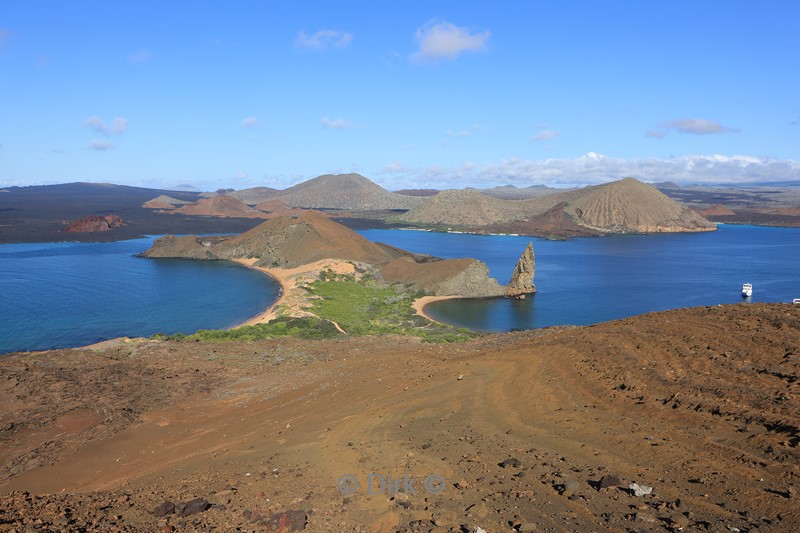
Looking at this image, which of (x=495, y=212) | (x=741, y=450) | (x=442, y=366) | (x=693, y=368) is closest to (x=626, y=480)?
(x=741, y=450)

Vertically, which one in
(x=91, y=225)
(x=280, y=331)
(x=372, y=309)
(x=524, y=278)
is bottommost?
(x=372, y=309)

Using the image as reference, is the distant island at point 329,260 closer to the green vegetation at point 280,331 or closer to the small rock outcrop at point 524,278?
the small rock outcrop at point 524,278

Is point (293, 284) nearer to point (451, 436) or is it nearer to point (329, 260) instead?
point (329, 260)

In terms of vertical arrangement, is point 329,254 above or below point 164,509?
above

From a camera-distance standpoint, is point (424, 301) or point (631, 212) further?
point (631, 212)

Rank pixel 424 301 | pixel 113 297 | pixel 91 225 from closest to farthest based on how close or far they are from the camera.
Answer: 1. pixel 113 297
2. pixel 424 301
3. pixel 91 225

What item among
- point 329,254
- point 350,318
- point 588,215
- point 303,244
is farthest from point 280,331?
point 588,215

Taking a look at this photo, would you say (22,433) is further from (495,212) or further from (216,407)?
(495,212)

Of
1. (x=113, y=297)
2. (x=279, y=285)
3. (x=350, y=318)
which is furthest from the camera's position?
(x=279, y=285)
